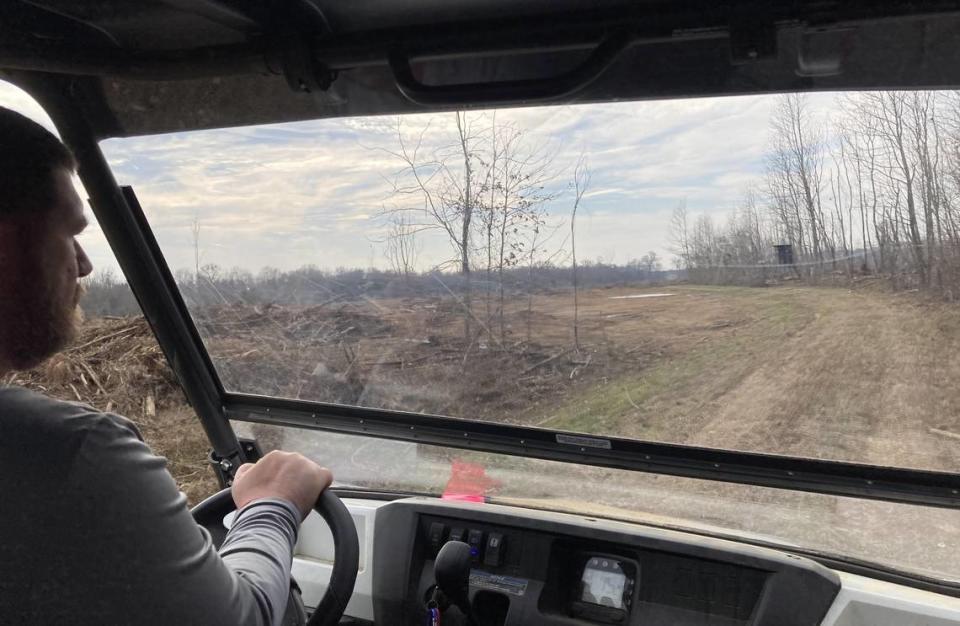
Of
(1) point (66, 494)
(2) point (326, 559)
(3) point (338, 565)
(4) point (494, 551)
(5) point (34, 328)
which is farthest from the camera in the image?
(2) point (326, 559)

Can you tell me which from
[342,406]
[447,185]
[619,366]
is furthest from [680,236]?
[342,406]

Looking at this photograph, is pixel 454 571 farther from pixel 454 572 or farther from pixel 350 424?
pixel 350 424

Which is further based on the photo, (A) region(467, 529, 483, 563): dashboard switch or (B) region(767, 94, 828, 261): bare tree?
(A) region(467, 529, 483, 563): dashboard switch

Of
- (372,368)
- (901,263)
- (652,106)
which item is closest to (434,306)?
(372,368)

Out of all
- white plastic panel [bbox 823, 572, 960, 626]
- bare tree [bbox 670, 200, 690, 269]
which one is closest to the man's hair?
bare tree [bbox 670, 200, 690, 269]

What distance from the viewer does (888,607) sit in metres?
2.08

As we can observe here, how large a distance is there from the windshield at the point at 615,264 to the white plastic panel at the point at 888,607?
0.12 metres

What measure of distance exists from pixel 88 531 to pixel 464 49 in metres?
1.37

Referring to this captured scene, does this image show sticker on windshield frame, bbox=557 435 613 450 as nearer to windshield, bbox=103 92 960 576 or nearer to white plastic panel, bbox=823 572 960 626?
windshield, bbox=103 92 960 576

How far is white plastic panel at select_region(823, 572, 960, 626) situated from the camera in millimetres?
2025

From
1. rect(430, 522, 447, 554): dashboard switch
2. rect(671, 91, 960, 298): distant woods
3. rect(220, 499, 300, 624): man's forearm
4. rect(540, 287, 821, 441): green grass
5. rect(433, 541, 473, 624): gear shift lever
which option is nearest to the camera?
rect(220, 499, 300, 624): man's forearm

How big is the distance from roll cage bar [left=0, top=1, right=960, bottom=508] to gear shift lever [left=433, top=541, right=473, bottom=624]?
0.38 meters

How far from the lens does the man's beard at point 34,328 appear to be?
4.04 feet

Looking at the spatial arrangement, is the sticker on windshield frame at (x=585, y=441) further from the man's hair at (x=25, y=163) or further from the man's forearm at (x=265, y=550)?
the man's hair at (x=25, y=163)
